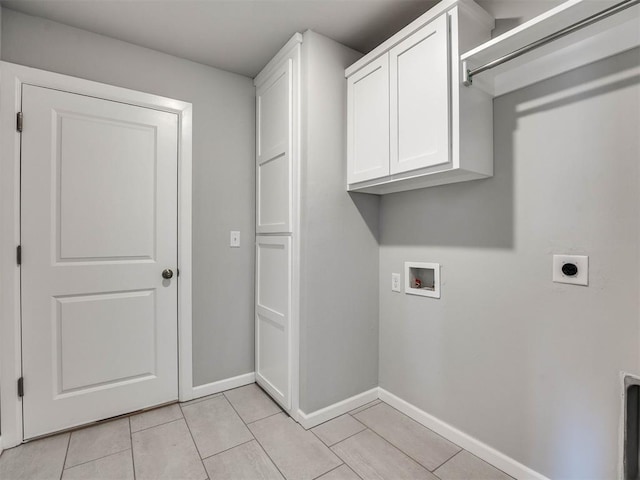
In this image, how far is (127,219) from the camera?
6.49 feet

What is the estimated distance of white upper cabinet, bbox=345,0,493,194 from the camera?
1.39 meters

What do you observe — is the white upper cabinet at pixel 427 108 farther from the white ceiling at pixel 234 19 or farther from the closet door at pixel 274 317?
the closet door at pixel 274 317

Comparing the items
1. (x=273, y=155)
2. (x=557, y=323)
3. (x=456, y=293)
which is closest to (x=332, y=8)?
(x=273, y=155)

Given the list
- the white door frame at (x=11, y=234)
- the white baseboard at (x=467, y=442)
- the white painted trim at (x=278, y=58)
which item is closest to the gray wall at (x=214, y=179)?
the white painted trim at (x=278, y=58)

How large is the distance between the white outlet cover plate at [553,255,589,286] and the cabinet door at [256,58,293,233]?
140 centimetres

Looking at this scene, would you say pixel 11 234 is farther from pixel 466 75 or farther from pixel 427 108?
pixel 466 75

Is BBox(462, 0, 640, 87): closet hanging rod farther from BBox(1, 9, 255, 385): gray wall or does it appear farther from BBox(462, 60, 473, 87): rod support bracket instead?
BBox(1, 9, 255, 385): gray wall

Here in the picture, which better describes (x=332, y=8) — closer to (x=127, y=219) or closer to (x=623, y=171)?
(x=623, y=171)

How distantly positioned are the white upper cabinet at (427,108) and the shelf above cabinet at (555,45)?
0.10m

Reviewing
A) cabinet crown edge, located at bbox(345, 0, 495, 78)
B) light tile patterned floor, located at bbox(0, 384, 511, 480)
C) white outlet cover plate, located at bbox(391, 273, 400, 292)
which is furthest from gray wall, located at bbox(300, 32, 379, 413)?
cabinet crown edge, located at bbox(345, 0, 495, 78)

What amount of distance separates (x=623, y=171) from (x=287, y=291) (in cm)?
170

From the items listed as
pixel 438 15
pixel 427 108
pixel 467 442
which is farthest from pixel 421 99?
pixel 467 442

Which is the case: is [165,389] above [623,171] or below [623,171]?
below

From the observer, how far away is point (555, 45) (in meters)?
1.26
